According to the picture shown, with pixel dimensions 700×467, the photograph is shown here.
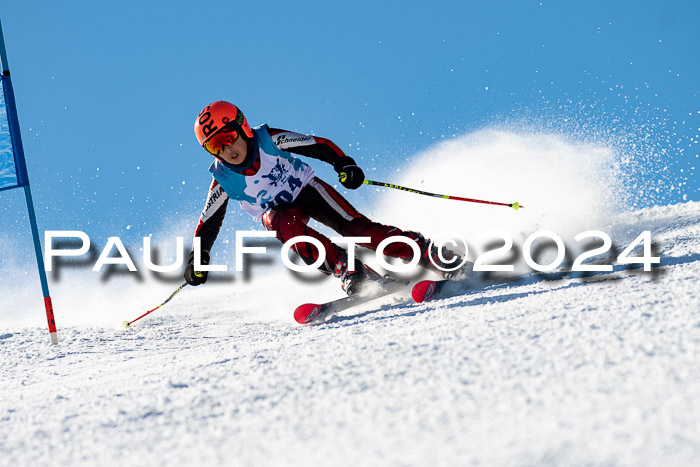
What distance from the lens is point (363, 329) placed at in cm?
245

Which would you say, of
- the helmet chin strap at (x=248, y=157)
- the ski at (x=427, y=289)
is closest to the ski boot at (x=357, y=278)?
the ski at (x=427, y=289)

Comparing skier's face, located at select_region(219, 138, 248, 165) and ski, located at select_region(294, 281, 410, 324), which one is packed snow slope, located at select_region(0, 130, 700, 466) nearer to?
ski, located at select_region(294, 281, 410, 324)

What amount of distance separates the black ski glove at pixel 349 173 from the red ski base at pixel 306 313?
960mm

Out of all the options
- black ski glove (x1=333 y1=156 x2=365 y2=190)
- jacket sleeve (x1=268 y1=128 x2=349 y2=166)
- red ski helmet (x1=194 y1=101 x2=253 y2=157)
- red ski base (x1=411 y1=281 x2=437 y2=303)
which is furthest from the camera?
jacket sleeve (x1=268 y1=128 x2=349 y2=166)

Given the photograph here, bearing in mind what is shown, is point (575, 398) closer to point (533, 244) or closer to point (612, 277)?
point (612, 277)

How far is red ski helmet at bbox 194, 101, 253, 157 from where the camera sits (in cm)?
374

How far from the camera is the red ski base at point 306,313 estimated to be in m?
3.54

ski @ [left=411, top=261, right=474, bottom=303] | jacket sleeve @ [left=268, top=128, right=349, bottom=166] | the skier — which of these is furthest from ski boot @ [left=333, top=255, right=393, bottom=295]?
jacket sleeve @ [left=268, top=128, right=349, bottom=166]

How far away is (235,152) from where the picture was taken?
12.6ft

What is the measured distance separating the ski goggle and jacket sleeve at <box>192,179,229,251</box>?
0.46 metres

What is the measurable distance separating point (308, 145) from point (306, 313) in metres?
1.36

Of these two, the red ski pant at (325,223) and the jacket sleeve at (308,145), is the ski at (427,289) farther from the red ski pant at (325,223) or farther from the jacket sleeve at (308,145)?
the jacket sleeve at (308,145)

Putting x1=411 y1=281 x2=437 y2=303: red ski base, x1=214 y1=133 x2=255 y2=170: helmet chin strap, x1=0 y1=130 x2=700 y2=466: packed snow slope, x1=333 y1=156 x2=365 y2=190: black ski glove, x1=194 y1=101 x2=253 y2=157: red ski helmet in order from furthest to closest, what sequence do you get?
1. x1=333 y1=156 x2=365 y2=190: black ski glove
2. x1=214 y1=133 x2=255 y2=170: helmet chin strap
3. x1=194 y1=101 x2=253 y2=157: red ski helmet
4. x1=411 y1=281 x2=437 y2=303: red ski base
5. x1=0 y1=130 x2=700 y2=466: packed snow slope

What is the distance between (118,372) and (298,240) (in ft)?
5.38
